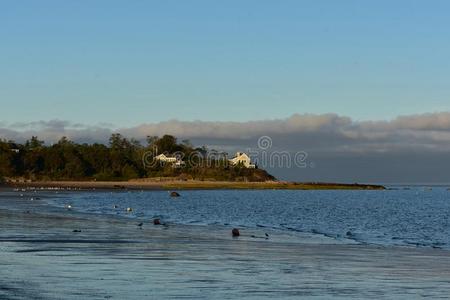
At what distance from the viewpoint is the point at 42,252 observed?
33.3m

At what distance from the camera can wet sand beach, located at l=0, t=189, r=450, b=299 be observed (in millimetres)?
22844

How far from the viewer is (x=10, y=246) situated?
3588 cm

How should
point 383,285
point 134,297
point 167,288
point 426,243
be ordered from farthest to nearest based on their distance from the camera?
point 426,243 < point 383,285 < point 167,288 < point 134,297

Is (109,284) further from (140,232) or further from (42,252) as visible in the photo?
(140,232)

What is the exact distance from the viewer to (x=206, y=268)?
2880cm

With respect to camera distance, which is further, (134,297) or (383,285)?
(383,285)

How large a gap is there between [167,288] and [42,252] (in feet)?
37.9

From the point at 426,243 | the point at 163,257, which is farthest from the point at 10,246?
the point at 426,243

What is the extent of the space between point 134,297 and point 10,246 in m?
16.1

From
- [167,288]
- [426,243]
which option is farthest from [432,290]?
[426,243]

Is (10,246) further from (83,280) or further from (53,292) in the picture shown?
(53,292)

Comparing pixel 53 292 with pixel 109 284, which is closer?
pixel 53 292

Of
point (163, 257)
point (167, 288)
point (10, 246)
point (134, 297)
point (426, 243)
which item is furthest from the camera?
point (426, 243)

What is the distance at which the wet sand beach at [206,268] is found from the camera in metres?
22.8
